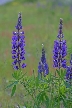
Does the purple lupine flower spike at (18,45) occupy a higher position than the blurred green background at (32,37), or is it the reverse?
the blurred green background at (32,37)

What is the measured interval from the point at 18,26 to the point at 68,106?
919 mm

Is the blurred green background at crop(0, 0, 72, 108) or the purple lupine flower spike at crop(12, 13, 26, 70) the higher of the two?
the blurred green background at crop(0, 0, 72, 108)

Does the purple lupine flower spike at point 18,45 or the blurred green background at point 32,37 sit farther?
the blurred green background at point 32,37

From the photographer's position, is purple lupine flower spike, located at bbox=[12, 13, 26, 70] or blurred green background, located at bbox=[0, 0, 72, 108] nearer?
purple lupine flower spike, located at bbox=[12, 13, 26, 70]

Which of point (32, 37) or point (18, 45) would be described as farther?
point (32, 37)

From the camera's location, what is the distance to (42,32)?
12.9 metres

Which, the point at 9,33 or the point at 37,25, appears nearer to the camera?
the point at 9,33

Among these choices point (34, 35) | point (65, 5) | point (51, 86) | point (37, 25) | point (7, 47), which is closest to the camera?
point (51, 86)

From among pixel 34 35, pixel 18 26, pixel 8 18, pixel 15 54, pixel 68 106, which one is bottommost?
pixel 68 106

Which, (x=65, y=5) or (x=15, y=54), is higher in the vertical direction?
(x=65, y=5)

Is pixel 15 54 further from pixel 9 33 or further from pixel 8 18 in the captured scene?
pixel 8 18

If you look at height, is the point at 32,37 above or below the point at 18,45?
above

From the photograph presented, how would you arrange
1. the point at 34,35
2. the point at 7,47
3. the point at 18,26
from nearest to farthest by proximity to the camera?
the point at 18,26 < the point at 7,47 < the point at 34,35

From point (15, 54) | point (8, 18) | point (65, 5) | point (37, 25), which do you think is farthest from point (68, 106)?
point (65, 5)
